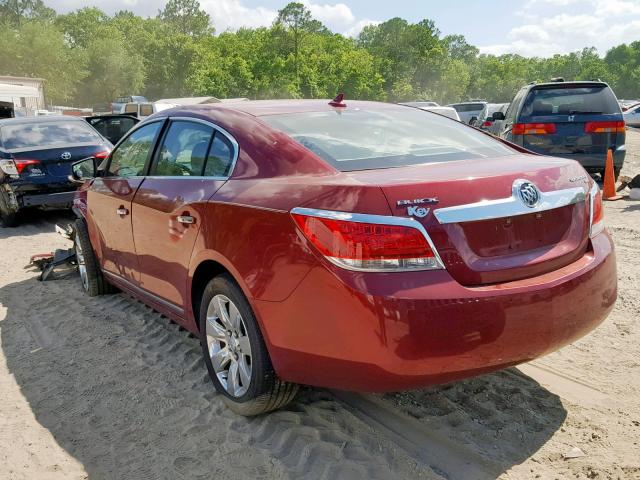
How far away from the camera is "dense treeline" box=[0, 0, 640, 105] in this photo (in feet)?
191

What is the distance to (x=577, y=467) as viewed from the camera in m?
2.61

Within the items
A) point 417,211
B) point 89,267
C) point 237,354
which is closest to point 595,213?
point 417,211

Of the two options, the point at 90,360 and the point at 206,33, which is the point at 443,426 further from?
the point at 206,33

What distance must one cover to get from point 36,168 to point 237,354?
6.87m

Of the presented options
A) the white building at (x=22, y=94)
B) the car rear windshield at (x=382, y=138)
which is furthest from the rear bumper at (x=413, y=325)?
the white building at (x=22, y=94)

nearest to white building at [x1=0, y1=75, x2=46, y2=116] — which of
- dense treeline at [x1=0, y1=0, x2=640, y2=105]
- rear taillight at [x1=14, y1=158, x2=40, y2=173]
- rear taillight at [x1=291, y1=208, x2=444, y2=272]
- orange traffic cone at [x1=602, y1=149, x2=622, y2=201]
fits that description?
dense treeline at [x1=0, y1=0, x2=640, y2=105]

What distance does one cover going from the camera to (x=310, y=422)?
10.1 ft

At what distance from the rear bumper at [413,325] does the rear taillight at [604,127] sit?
24.9 feet

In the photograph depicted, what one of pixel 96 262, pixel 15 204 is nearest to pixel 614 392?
pixel 96 262

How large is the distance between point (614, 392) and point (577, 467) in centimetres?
82

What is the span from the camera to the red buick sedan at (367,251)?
237 cm

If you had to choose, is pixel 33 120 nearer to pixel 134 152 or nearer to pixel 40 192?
pixel 40 192

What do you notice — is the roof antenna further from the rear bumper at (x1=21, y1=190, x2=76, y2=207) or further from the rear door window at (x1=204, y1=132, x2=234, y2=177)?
the rear bumper at (x1=21, y1=190, x2=76, y2=207)

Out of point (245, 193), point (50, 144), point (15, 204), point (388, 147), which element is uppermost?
point (388, 147)
